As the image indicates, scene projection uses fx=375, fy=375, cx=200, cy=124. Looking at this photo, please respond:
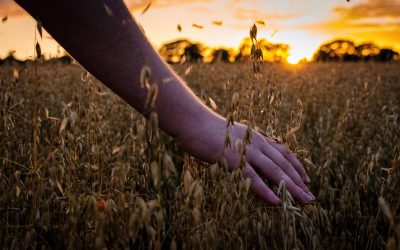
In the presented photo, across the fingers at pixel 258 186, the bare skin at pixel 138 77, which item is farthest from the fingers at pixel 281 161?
the fingers at pixel 258 186

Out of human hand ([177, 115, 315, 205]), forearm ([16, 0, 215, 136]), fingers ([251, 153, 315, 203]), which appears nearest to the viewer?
forearm ([16, 0, 215, 136])

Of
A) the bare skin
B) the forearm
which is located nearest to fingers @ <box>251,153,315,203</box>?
the bare skin

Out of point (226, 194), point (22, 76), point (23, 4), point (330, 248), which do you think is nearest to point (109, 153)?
point (226, 194)

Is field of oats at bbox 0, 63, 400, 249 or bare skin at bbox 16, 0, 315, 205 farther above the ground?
bare skin at bbox 16, 0, 315, 205

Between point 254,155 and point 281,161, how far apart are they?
12 centimetres

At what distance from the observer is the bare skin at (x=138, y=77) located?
1.00 m

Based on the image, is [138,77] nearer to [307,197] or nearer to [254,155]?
[254,155]

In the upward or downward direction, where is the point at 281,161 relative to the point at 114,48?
downward

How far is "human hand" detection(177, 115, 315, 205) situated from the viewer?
1237 mm

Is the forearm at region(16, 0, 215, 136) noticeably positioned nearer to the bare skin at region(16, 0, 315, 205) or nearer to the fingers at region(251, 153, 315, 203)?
the bare skin at region(16, 0, 315, 205)

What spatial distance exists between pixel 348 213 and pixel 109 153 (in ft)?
4.04

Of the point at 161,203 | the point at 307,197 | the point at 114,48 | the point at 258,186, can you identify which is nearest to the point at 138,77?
the point at 114,48

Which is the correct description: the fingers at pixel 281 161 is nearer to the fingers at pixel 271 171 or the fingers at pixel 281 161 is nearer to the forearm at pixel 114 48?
the fingers at pixel 271 171

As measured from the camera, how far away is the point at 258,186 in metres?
1.33
